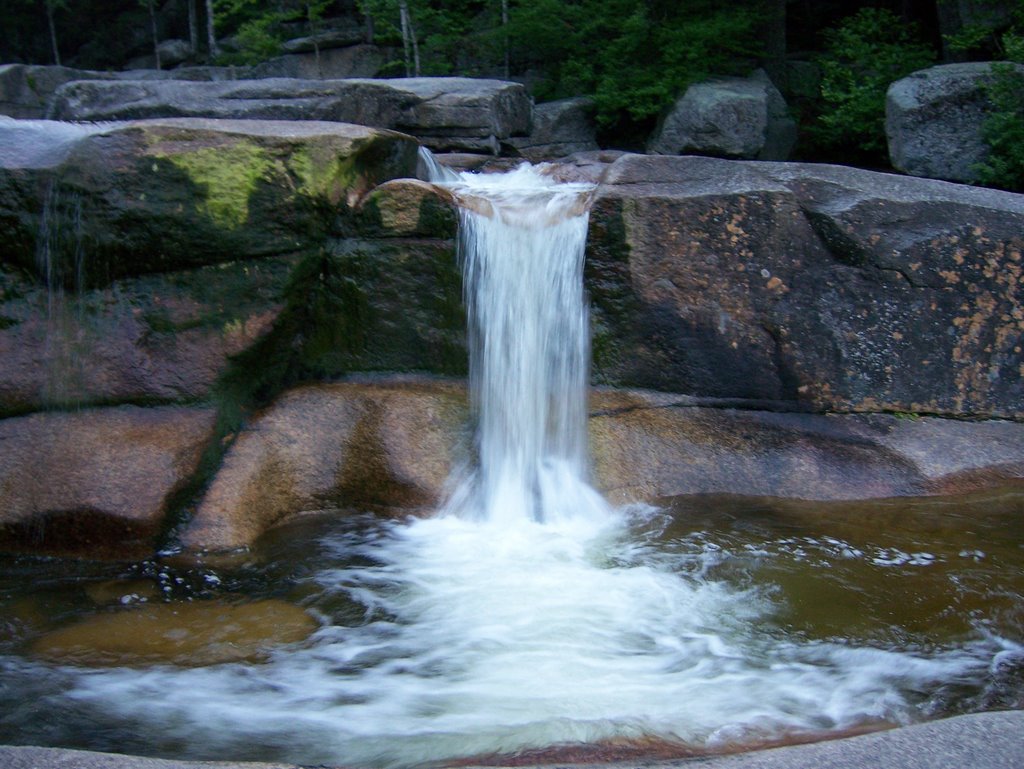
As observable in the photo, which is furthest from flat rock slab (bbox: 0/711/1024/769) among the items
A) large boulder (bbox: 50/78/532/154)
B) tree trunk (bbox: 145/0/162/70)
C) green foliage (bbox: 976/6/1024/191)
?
tree trunk (bbox: 145/0/162/70)

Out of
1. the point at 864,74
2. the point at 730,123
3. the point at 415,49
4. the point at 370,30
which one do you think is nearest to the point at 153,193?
the point at 730,123

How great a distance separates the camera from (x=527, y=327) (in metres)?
5.55

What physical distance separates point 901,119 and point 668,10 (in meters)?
4.80

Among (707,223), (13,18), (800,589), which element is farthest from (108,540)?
(13,18)

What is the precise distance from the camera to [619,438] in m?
5.35

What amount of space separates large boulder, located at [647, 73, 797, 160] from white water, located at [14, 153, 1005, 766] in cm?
723

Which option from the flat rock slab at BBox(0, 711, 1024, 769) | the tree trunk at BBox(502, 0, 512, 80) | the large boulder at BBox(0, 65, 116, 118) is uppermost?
the tree trunk at BBox(502, 0, 512, 80)

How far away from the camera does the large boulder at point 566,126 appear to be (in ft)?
43.1

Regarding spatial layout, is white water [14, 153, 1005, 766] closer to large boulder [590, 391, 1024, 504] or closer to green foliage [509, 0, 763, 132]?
large boulder [590, 391, 1024, 504]

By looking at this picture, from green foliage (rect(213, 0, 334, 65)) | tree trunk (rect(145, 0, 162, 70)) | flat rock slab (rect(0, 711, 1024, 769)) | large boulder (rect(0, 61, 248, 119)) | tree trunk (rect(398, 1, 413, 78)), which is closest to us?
flat rock slab (rect(0, 711, 1024, 769))

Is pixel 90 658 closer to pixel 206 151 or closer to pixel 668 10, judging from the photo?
pixel 206 151

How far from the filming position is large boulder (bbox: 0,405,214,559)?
459 cm

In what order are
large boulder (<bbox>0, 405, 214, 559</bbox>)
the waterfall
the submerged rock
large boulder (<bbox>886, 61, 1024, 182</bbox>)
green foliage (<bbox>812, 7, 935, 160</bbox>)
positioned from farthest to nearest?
green foliage (<bbox>812, 7, 935, 160</bbox>), large boulder (<bbox>886, 61, 1024, 182</bbox>), the waterfall, large boulder (<bbox>0, 405, 214, 559</bbox>), the submerged rock

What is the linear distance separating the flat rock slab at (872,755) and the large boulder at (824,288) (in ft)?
10.1
